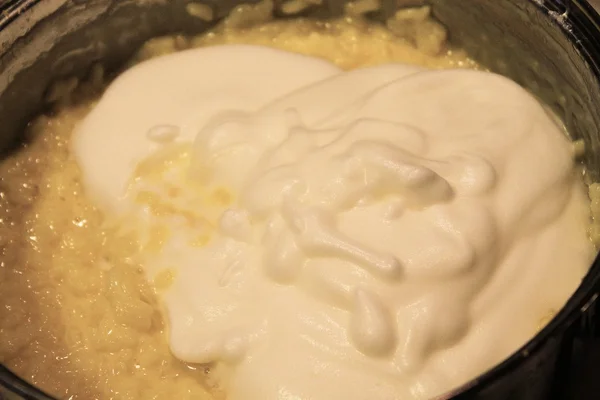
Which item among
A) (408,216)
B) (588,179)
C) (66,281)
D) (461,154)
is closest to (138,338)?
(66,281)

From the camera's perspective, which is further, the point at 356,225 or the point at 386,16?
the point at 386,16

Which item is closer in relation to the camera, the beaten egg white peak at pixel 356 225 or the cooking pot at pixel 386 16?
the beaten egg white peak at pixel 356 225

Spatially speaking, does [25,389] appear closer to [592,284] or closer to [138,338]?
[138,338]

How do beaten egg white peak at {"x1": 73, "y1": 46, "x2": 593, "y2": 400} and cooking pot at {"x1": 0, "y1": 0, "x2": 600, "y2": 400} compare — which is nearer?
beaten egg white peak at {"x1": 73, "y1": 46, "x2": 593, "y2": 400}
